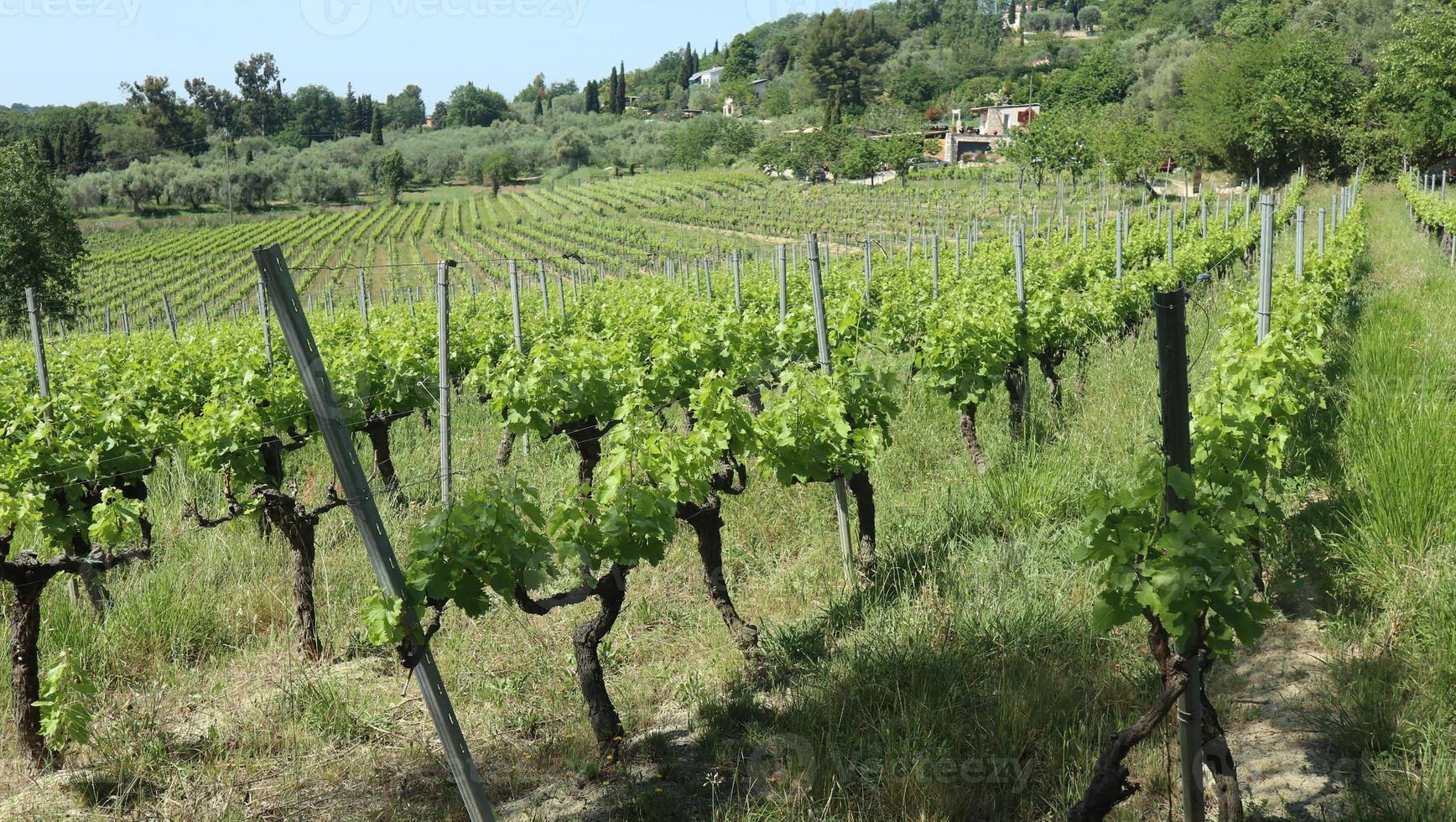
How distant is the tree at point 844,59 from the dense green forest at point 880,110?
294 millimetres

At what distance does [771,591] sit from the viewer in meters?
5.39

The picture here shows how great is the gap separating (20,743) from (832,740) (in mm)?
3617

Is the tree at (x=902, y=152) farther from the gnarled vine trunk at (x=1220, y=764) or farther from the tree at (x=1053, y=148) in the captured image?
the gnarled vine trunk at (x=1220, y=764)

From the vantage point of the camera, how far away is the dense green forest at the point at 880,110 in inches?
1593

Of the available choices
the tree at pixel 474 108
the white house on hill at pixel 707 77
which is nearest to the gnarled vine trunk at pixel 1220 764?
the tree at pixel 474 108

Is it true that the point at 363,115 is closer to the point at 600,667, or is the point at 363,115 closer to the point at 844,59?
the point at 844,59

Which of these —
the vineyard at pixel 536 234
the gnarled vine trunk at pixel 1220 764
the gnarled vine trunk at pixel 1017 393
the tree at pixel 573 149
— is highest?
the tree at pixel 573 149

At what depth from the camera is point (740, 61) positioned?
164375 millimetres

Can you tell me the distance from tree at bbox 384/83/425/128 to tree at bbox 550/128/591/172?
5930 centimetres

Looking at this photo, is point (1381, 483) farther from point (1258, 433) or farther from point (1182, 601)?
point (1182, 601)

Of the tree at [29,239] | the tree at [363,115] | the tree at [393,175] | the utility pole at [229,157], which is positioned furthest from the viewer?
the tree at [363,115]

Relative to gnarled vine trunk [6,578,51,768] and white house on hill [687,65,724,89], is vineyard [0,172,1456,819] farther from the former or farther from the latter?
white house on hill [687,65,724,89]

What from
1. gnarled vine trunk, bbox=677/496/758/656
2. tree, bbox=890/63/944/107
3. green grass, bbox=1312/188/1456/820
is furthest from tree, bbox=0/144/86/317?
tree, bbox=890/63/944/107

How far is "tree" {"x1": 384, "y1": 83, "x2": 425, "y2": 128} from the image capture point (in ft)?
479
